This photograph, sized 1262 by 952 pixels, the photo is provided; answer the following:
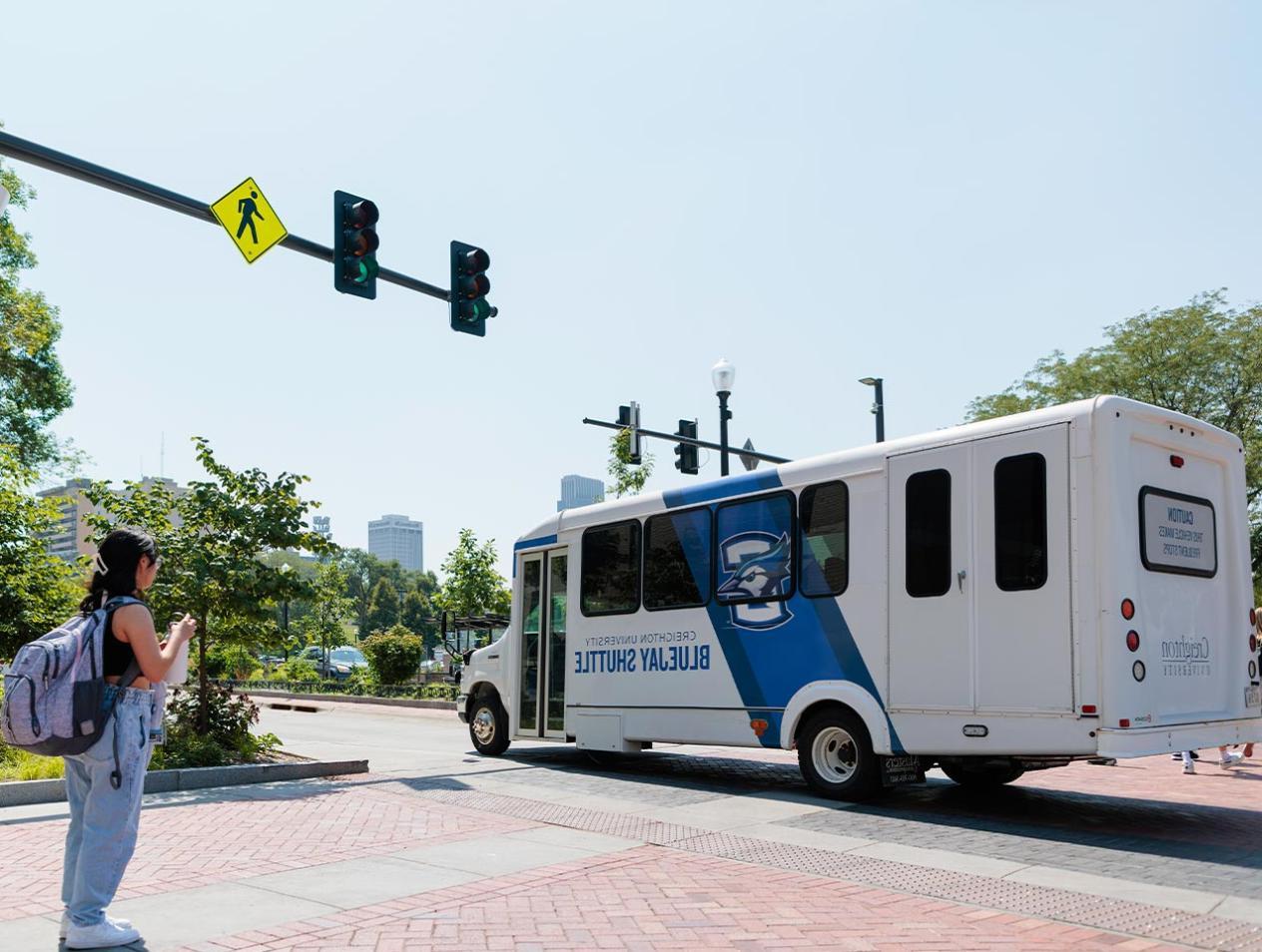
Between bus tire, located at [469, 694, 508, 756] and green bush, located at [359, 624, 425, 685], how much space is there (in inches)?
674

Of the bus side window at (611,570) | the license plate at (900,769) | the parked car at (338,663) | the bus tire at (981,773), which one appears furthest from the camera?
the parked car at (338,663)

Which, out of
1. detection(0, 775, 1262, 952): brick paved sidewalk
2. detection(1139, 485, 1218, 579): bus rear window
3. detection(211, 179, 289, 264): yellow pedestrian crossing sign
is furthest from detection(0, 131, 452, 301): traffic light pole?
detection(1139, 485, 1218, 579): bus rear window

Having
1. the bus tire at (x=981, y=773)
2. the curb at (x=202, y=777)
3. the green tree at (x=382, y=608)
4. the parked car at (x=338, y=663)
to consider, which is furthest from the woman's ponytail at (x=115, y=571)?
the green tree at (x=382, y=608)

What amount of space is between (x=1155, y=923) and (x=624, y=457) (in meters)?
23.5

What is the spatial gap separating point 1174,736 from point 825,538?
3.33 metres

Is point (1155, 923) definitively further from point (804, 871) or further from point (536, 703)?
point (536, 703)

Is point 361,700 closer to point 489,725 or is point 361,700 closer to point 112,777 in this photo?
point 489,725

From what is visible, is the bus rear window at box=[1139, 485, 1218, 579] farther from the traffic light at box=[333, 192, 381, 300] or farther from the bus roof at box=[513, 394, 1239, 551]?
the traffic light at box=[333, 192, 381, 300]

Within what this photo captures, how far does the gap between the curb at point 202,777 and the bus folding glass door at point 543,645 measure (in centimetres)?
229

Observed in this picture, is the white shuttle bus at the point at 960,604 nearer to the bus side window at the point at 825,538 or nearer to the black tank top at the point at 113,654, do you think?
the bus side window at the point at 825,538

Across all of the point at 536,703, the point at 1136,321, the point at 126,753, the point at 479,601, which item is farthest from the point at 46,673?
the point at 1136,321

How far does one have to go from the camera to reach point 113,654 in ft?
15.5

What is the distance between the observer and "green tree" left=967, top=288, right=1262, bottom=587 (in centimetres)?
3094

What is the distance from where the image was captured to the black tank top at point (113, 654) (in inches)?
186
